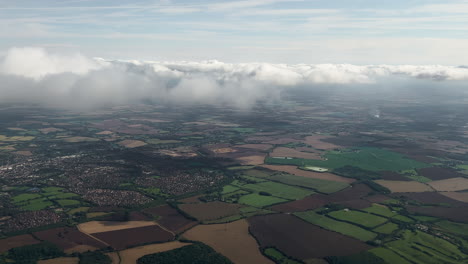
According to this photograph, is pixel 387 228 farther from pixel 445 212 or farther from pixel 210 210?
pixel 210 210

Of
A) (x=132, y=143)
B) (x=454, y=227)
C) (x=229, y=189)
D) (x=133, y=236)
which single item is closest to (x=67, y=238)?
(x=133, y=236)

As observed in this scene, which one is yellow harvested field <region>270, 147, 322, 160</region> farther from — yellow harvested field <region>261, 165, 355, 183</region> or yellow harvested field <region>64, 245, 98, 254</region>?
yellow harvested field <region>64, 245, 98, 254</region>

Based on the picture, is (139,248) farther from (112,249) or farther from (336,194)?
(336,194)

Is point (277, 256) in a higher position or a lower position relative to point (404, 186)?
lower

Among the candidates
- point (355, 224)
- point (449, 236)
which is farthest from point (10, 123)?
point (449, 236)

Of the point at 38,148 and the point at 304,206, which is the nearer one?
the point at 304,206

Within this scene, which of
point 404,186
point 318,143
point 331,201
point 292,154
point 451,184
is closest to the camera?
point 331,201

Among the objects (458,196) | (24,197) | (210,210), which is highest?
(24,197)
